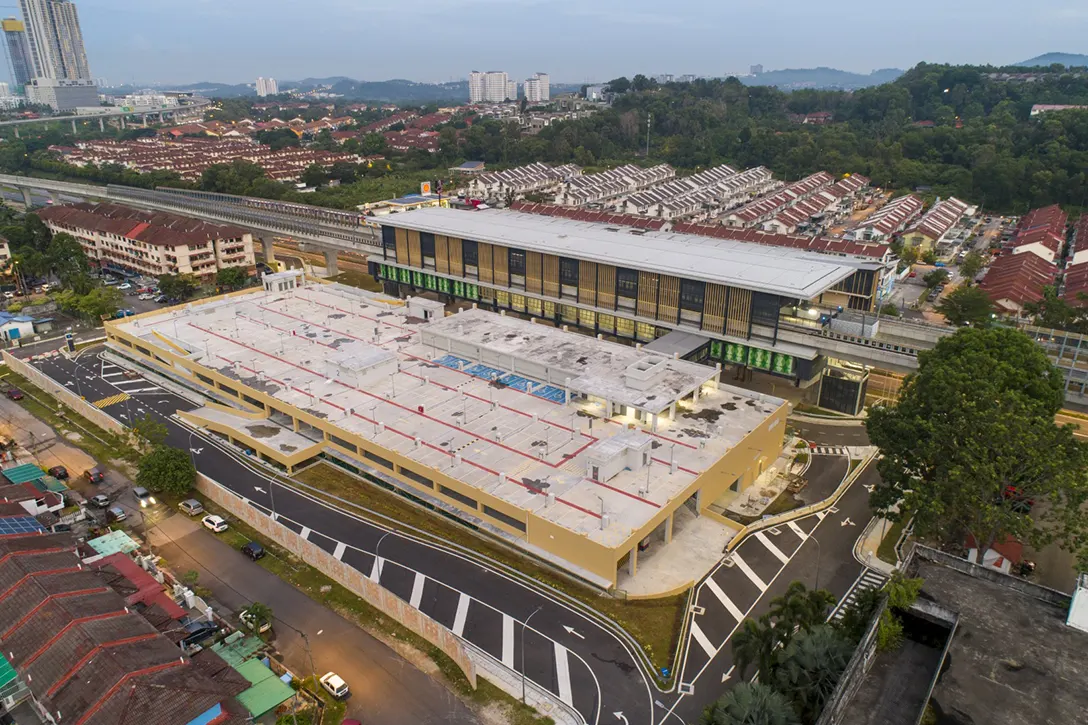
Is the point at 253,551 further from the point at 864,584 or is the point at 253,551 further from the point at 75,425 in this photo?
the point at 864,584

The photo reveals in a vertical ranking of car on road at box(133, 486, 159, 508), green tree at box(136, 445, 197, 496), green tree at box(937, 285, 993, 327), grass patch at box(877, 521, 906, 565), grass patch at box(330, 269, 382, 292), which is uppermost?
green tree at box(937, 285, 993, 327)

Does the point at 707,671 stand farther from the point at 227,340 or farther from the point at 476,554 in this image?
the point at 227,340

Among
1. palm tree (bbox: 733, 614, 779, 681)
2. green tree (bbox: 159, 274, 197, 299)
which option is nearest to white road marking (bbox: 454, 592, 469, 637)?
palm tree (bbox: 733, 614, 779, 681)

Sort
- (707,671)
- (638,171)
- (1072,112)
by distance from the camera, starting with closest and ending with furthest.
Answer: (707,671), (1072,112), (638,171)

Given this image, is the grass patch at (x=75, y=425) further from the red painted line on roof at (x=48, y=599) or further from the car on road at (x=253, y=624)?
the car on road at (x=253, y=624)

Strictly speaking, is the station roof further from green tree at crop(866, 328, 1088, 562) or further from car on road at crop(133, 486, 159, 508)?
green tree at crop(866, 328, 1088, 562)

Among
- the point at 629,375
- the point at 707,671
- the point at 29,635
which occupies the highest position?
the point at 629,375

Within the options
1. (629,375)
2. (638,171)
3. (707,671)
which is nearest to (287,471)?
(629,375)
